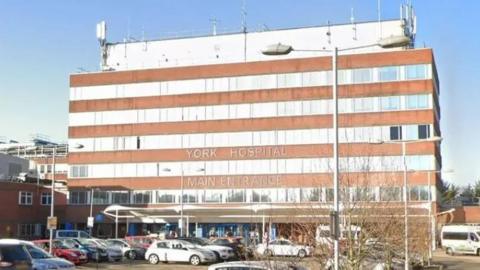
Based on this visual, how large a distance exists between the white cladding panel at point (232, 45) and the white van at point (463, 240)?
95.9ft

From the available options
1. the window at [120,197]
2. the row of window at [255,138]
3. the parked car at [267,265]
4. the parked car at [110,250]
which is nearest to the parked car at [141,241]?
the parked car at [110,250]

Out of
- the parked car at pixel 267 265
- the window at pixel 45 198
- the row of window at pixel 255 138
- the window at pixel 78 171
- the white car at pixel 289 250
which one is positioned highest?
the row of window at pixel 255 138

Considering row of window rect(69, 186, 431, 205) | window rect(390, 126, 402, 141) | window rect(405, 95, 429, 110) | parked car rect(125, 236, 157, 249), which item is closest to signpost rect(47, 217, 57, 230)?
parked car rect(125, 236, 157, 249)

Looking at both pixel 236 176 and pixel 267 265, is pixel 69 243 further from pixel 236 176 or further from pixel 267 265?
pixel 236 176

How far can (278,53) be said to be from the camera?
731 inches

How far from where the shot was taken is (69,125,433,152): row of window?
251 ft

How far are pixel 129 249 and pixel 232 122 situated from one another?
124 feet

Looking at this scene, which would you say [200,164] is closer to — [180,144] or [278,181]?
[180,144]

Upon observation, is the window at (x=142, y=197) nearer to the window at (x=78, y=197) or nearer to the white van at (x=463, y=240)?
the window at (x=78, y=197)

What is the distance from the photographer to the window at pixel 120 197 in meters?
87.7

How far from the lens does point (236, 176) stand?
83.2 meters

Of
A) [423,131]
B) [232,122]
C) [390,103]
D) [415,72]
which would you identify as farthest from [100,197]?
[415,72]

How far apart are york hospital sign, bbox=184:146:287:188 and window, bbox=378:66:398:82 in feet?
45.9

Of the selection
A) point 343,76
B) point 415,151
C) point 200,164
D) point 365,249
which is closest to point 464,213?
point 415,151
